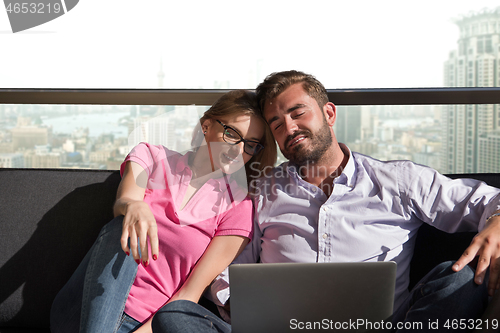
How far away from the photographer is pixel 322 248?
1.16 meters

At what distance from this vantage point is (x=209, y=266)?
1094 mm

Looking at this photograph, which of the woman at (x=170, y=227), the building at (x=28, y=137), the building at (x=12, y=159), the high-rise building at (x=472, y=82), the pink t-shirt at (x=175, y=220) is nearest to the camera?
the woman at (x=170, y=227)

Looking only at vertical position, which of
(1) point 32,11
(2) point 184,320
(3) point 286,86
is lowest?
(2) point 184,320

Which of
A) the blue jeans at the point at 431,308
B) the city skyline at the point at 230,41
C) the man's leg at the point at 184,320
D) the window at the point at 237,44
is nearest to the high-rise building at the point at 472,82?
the window at the point at 237,44

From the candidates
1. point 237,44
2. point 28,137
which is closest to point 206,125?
point 237,44

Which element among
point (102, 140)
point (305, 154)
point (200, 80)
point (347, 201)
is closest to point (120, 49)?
point (200, 80)

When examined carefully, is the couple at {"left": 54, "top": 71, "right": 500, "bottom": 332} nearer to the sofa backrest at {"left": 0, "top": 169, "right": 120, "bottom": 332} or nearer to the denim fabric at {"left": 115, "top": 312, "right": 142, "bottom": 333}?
the denim fabric at {"left": 115, "top": 312, "right": 142, "bottom": 333}

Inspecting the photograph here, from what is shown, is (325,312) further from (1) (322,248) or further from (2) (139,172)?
(2) (139,172)

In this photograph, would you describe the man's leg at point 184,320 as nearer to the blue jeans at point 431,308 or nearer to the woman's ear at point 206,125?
the blue jeans at point 431,308

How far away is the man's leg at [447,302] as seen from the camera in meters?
0.79

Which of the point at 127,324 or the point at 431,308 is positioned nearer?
the point at 431,308

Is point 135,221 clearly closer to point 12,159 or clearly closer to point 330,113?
point 330,113

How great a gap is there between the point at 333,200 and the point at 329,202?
0.02 meters

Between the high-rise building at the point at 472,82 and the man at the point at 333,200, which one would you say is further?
the high-rise building at the point at 472,82
